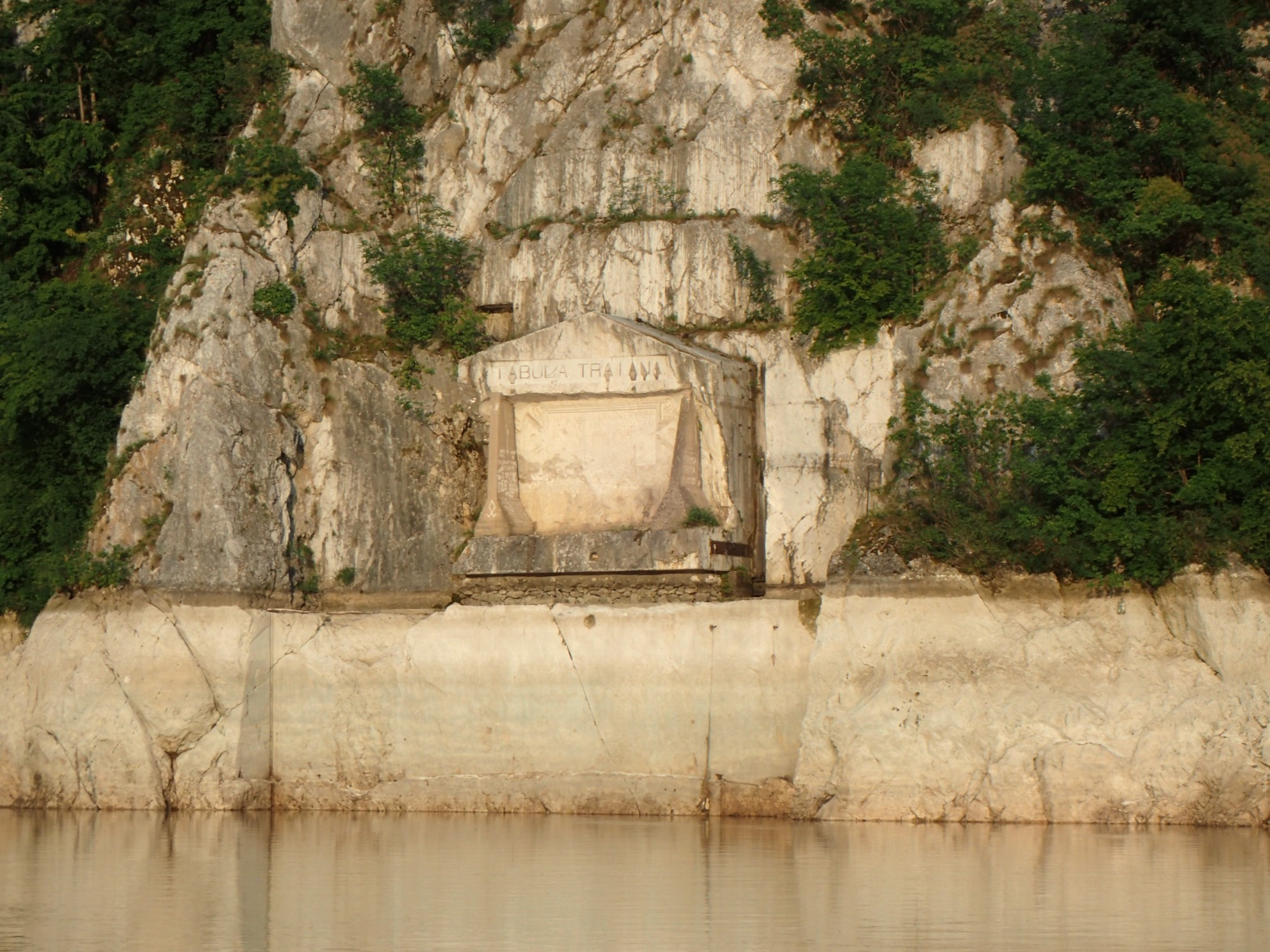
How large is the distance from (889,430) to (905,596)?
398 centimetres

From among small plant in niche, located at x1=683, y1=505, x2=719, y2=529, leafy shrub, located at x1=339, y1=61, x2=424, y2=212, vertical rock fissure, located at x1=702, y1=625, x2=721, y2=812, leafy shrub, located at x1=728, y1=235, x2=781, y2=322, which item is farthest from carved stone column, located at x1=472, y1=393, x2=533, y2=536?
leafy shrub, located at x1=339, y1=61, x2=424, y2=212

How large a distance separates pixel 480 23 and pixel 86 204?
9.55m

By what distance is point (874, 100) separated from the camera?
36.3 metres

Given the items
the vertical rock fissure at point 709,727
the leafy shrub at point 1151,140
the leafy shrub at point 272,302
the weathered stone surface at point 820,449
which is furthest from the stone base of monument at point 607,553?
the leafy shrub at point 1151,140

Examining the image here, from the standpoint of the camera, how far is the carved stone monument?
33812 millimetres

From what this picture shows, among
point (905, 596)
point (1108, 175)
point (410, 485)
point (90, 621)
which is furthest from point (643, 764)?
point (1108, 175)

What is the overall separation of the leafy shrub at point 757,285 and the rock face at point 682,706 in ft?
19.6

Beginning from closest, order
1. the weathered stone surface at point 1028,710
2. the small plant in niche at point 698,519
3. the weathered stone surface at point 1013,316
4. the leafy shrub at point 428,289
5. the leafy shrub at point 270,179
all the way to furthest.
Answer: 1. the weathered stone surface at point 1028,710
2. the weathered stone surface at point 1013,316
3. the small plant in niche at point 698,519
4. the leafy shrub at point 428,289
5. the leafy shrub at point 270,179

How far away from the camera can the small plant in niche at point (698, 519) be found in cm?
3359

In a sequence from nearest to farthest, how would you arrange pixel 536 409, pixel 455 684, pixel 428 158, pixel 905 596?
1. pixel 905 596
2. pixel 455 684
3. pixel 536 409
4. pixel 428 158

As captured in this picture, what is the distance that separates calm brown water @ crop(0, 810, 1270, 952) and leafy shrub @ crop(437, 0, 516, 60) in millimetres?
15434

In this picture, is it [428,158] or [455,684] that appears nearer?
[455,684]

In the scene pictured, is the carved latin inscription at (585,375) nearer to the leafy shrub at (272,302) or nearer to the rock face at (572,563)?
the rock face at (572,563)

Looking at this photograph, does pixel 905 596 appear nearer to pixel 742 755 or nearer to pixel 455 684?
pixel 742 755
